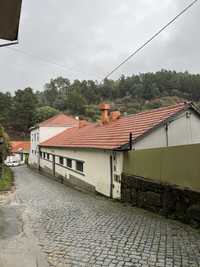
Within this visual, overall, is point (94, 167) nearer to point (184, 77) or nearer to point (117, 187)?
point (117, 187)

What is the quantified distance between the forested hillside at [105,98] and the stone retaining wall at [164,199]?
26275mm

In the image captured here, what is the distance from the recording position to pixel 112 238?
20.5 feet

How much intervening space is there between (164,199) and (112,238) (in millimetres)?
2583

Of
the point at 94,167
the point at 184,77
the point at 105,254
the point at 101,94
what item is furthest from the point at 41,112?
the point at 105,254

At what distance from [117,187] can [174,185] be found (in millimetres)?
4426

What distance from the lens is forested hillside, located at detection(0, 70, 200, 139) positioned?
4309 centimetres

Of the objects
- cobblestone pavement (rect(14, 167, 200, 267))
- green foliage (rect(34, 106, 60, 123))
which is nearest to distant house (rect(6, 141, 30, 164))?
green foliage (rect(34, 106, 60, 123))

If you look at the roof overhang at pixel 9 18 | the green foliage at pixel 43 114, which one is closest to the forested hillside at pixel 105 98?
the green foliage at pixel 43 114

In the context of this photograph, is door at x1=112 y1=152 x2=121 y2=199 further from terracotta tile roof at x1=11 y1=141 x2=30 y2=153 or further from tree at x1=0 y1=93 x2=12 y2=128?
tree at x1=0 y1=93 x2=12 y2=128

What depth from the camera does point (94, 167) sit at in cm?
1523

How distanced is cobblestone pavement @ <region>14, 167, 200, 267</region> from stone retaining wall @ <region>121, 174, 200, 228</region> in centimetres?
27

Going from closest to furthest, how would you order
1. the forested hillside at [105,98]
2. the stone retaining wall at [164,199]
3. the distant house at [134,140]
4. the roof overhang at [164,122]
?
the stone retaining wall at [164,199]
the roof overhang at [164,122]
the distant house at [134,140]
the forested hillside at [105,98]

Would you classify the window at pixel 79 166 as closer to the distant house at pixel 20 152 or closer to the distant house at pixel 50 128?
the distant house at pixel 50 128

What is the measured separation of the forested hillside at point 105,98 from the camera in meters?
43.1
